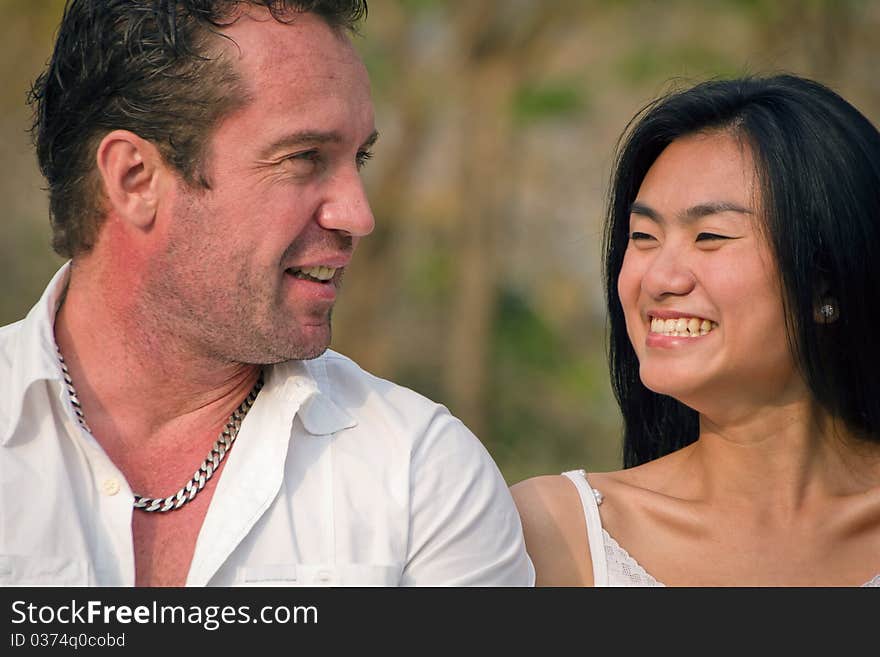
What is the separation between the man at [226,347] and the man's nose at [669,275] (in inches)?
24.0

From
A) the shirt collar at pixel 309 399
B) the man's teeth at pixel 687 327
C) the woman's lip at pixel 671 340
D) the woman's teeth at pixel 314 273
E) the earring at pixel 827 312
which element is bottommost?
the shirt collar at pixel 309 399

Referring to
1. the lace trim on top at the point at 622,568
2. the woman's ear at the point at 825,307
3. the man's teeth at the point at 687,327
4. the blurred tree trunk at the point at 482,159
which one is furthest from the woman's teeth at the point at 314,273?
the blurred tree trunk at the point at 482,159

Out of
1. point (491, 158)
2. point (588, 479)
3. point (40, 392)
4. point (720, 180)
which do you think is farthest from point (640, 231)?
point (491, 158)

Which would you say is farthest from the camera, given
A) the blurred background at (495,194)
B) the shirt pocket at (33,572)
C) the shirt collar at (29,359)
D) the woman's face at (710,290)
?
the blurred background at (495,194)

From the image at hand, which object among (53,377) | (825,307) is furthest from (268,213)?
(825,307)

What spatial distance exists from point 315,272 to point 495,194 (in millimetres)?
6380

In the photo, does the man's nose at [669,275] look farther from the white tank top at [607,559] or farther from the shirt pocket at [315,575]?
the shirt pocket at [315,575]

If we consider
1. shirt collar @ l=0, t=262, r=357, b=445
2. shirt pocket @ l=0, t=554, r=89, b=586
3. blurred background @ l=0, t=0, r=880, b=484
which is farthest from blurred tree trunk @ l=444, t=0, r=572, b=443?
shirt pocket @ l=0, t=554, r=89, b=586

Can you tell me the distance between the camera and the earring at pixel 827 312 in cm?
305

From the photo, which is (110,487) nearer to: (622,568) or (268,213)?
(268,213)

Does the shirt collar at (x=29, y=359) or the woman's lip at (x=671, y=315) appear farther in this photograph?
the woman's lip at (x=671, y=315)

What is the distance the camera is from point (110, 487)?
2.49m
